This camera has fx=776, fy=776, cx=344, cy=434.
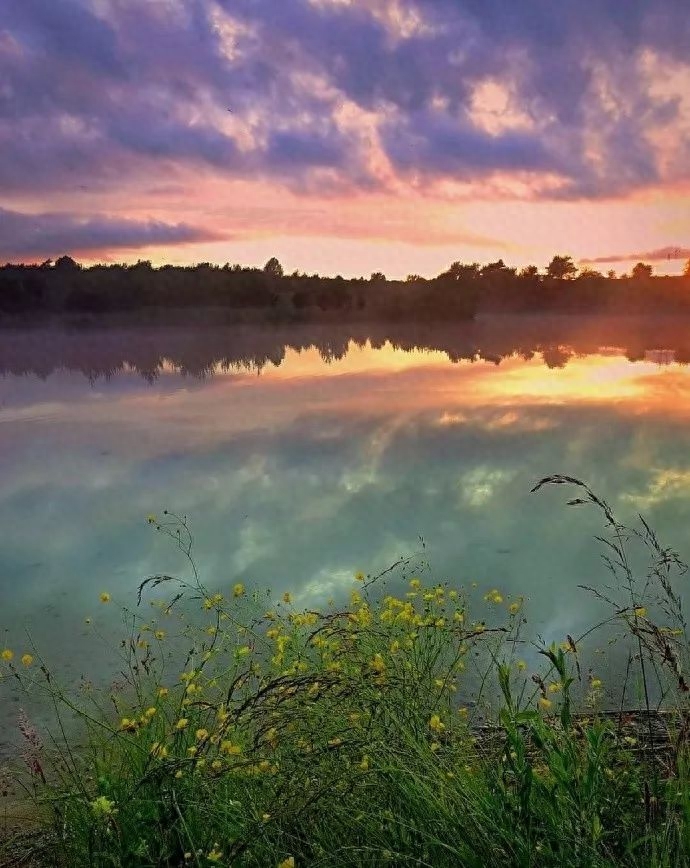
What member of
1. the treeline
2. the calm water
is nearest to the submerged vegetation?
the calm water

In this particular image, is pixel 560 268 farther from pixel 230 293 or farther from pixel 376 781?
pixel 376 781

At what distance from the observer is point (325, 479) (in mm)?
14586

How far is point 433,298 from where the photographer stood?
99.2 metres

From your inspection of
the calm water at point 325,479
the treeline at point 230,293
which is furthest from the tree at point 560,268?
the calm water at point 325,479

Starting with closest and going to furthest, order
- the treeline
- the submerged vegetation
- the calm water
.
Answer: the submerged vegetation → the calm water → the treeline

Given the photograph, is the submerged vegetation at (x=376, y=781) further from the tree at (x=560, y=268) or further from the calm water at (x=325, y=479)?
the tree at (x=560, y=268)

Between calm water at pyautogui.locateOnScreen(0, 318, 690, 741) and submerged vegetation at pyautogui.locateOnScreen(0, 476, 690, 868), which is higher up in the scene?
submerged vegetation at pyautogui.locateOnScreen(0, 476, 690, 868)

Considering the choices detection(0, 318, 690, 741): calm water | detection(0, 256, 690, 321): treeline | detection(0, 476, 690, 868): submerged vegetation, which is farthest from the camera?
detection(0, 256, 690, 321): treeline

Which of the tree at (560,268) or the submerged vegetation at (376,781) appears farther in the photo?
the tree at (560,268)

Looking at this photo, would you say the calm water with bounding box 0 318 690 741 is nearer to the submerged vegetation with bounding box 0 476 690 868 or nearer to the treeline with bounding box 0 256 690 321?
the submerged vegetation with bounding box 0 476 690 868

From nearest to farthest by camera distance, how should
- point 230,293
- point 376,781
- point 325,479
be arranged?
point 376,781, point 325,479, point 230,293

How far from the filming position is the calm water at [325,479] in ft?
30.7

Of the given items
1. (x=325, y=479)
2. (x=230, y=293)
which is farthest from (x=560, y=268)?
(x=325, y=479)

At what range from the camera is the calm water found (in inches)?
368
